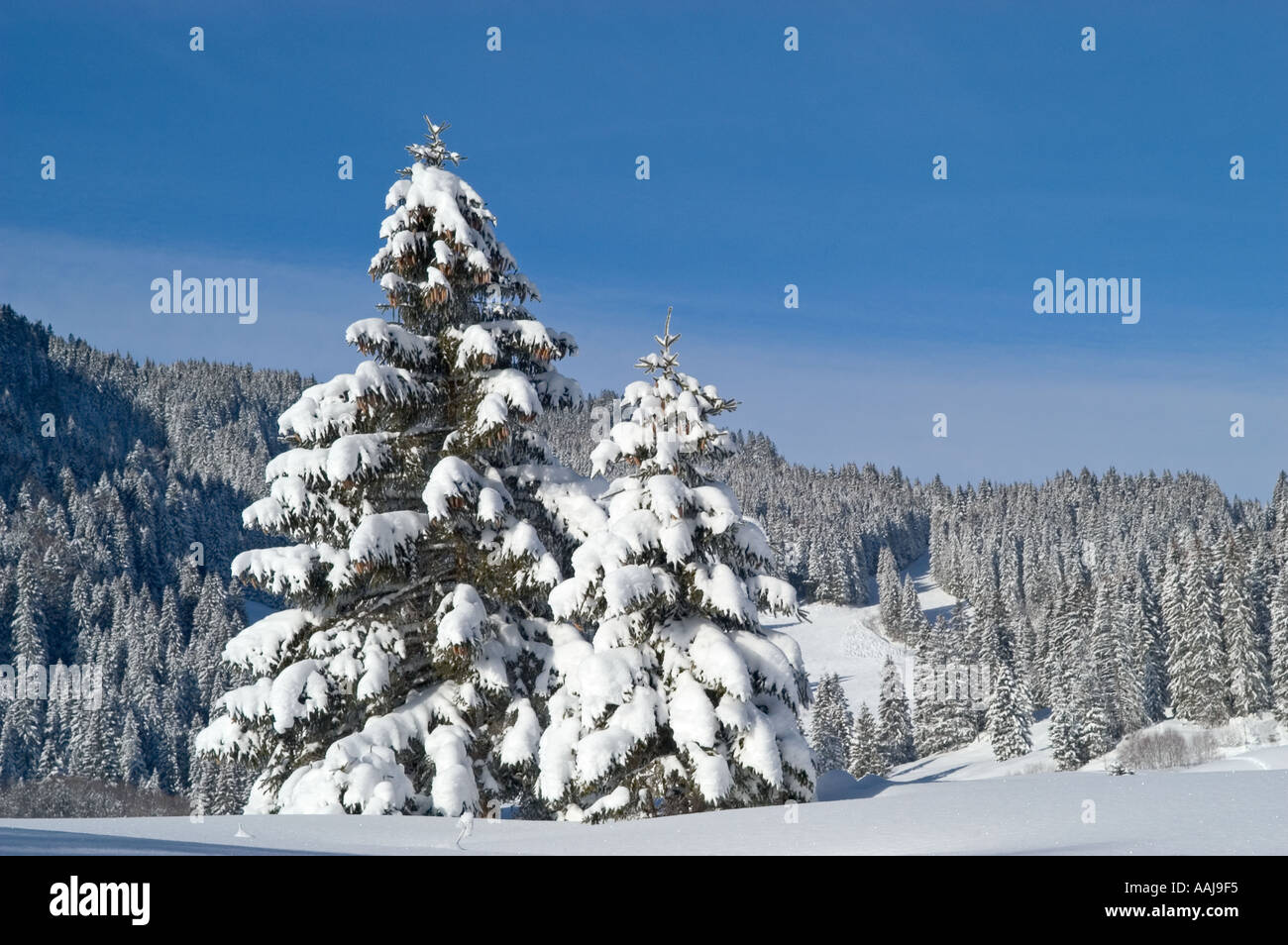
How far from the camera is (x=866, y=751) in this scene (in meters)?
87.4

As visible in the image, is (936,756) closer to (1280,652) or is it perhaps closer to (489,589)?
(1280,652)

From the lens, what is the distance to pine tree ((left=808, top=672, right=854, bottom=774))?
75438 mm

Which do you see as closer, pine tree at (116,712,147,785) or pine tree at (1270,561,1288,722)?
pine tree at (1270,561,1288,722)

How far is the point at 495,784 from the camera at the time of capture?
15.2 metres

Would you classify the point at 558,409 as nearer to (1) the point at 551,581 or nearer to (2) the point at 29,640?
(1) the point at 551,581

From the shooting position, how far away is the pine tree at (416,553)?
14.5 meters

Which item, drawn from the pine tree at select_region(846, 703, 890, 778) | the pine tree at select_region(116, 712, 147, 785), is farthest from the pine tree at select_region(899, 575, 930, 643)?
the pine tree at select_region(116, 712, 147, 785)

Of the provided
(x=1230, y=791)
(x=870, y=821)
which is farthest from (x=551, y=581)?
(x=1230, y=791)

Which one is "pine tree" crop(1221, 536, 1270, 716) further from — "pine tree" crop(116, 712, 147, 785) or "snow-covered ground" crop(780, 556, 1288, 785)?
"pine tree" crop(116, 712, 147, 785)

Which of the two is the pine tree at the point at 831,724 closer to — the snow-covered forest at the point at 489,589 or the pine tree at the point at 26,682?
the snow-covered forest at the point at 489,589

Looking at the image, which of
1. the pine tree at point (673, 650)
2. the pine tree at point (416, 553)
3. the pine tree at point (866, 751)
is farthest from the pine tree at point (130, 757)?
the pine tree at point (673, 650)

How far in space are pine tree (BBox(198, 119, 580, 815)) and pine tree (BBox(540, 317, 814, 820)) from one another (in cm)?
147

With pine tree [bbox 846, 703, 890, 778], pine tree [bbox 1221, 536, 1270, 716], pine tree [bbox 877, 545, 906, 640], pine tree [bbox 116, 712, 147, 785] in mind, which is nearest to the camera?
pine tree [bbox 1221, 536, 1270, 716]

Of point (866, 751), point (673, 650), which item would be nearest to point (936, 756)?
point (866, 751)
